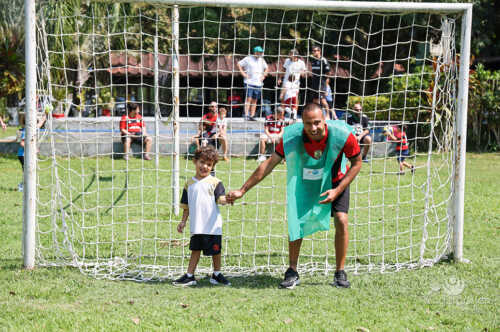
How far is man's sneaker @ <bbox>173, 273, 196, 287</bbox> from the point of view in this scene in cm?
505

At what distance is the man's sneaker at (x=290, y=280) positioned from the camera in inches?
196

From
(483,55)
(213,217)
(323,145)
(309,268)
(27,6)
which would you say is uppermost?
(483,55)

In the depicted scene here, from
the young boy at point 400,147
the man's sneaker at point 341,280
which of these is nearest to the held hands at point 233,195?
the man's sneaker at point 341,280

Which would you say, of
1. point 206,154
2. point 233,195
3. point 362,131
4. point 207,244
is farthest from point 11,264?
point 362,131

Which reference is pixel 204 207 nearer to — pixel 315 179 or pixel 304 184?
pixel 304 184

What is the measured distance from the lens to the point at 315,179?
5.04 m

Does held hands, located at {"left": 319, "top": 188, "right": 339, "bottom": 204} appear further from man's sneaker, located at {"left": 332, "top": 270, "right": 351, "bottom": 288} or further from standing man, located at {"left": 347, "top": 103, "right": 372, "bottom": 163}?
standing man, located at {"left": 347, "top": 103, "right": 372, "bottom": 163}

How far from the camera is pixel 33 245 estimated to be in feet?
17.5

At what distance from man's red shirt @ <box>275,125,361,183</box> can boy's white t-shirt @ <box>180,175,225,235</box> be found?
0.70 meters

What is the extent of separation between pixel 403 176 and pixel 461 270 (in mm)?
5741

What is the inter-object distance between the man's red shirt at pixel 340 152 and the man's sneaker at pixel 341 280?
0.86 metres

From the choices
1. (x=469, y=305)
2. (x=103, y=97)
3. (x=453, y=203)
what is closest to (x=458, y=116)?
(x=453, y=203)

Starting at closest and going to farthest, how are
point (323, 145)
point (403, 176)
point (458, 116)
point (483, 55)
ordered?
point (323, 145)
point (458, 116)
point (403, 176)
point (483, 55)

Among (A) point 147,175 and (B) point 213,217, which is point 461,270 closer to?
(B) point 213,217
